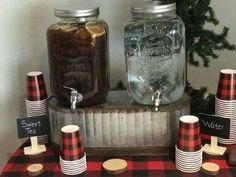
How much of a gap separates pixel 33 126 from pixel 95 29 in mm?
323

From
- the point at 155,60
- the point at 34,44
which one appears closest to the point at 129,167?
the point at 155,60

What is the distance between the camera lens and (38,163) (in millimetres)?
1044

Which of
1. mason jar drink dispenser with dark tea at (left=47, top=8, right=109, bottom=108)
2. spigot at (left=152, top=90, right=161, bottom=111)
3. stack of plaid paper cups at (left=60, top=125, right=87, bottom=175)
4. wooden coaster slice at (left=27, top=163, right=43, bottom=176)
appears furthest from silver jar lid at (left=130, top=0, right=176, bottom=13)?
wooden coaster slice at (left=27, top=163, right=43, bottom=176)

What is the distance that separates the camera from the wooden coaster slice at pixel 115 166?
3.20ft

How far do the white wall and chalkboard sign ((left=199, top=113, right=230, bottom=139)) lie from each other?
0.34 metres

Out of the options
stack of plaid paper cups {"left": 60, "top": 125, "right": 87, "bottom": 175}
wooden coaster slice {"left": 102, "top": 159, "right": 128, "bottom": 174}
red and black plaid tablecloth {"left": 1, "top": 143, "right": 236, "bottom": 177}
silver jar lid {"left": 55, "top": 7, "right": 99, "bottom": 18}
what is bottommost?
red and black plaid tablecloth {"left": 1, "top": 143, "right": 236, "bottom": 177}

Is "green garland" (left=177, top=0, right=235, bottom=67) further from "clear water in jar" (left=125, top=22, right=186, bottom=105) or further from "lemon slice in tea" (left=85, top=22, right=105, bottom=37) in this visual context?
"lemon slice in tea" (left=85, top=22, right=105, bottom=37)

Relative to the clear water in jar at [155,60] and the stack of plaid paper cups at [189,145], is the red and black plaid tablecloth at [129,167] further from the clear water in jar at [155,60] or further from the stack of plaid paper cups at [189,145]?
the clear water in jar at [155,60]

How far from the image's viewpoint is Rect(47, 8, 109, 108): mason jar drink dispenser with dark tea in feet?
3.34

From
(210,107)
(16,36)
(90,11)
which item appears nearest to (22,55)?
(16,36)

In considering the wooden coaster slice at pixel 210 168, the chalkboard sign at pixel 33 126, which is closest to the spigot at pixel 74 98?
the chalkboard sign at pixel 33 126

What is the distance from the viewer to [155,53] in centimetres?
104

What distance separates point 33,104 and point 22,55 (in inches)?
10.5

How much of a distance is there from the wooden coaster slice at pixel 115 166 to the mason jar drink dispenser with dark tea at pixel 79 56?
0.56ft
